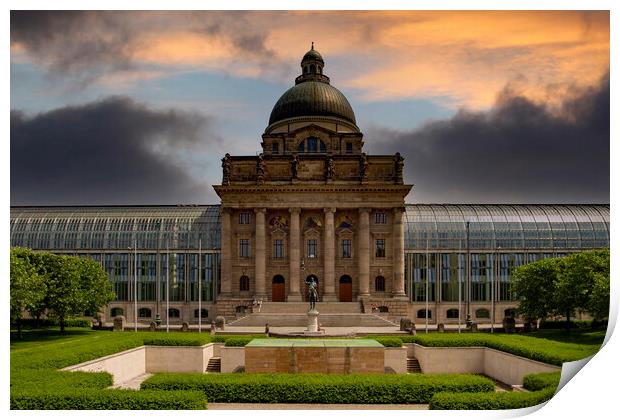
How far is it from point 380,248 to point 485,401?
168ft

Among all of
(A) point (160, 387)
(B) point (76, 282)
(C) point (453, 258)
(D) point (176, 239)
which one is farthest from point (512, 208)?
(A) point (160, 387)

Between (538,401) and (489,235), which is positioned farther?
(489,235)

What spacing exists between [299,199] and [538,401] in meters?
51.7

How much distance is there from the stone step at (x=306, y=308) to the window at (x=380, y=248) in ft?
26.4

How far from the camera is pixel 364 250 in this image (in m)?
76.4

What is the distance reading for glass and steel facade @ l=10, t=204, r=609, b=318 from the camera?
82.9 metres

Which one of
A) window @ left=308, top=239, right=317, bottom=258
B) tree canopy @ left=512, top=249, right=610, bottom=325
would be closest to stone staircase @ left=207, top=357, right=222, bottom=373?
tree canopy @ left=512, top=249, right=610, bottom=325

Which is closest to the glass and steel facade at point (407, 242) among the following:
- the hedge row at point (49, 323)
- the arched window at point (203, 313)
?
the arched window at point (203, 313)

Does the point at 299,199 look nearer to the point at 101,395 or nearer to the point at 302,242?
the point at 302,242

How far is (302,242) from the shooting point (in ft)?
255

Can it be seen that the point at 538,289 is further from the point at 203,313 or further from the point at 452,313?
the point at 203,313

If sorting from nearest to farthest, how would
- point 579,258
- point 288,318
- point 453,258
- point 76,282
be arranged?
point 579,258 < point 76,282 < point 288,318 < point 453,258

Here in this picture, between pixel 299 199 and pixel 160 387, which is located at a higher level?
pixel 299 199

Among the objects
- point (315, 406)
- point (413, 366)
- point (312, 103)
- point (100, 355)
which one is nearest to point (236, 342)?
point (100, 355)
